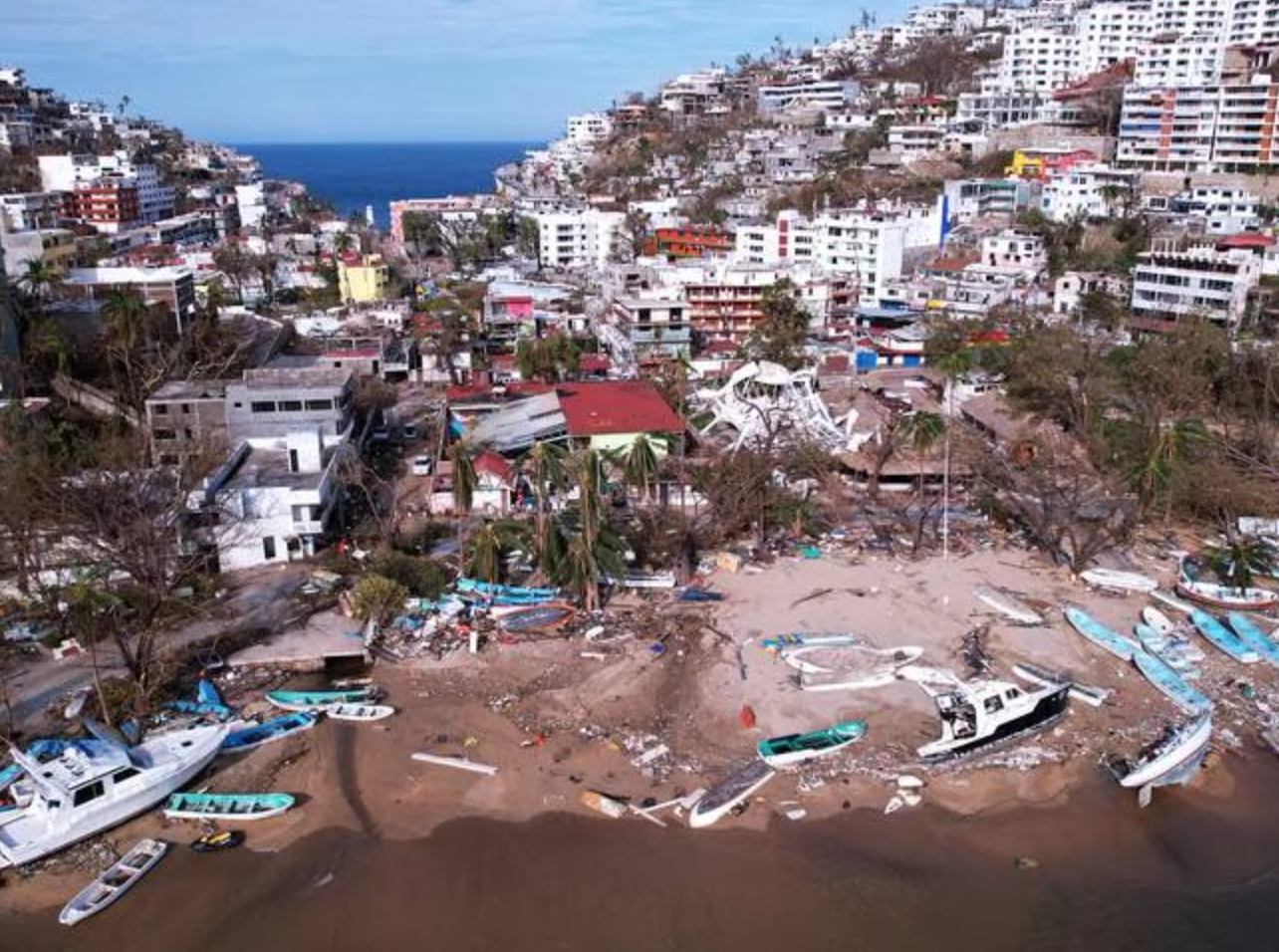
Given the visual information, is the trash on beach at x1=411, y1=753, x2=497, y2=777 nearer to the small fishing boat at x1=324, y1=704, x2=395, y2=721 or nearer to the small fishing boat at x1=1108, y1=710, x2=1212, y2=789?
the small fishing boat at x1=324, y1=704, x2=395, y2=721

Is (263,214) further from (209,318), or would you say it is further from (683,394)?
(683,394)

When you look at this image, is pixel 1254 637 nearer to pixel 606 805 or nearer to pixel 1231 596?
pixel 1231 596

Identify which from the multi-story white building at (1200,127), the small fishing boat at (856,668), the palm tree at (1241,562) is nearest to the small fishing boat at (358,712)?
the small fishing boat at (856,668)

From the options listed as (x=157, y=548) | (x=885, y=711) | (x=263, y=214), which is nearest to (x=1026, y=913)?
(x=885, y=711)

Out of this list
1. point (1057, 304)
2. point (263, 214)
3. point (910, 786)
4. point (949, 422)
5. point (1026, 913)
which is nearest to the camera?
point (1026, 913)

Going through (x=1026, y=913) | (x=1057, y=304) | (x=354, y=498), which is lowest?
(x=1026, y=913)

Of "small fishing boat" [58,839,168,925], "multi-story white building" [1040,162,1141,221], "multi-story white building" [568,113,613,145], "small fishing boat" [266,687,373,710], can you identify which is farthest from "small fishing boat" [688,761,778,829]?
"multi-story white building" [568,113,613,145]

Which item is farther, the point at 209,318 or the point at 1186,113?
the point at 1186,113

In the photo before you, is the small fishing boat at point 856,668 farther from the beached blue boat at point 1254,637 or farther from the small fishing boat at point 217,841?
the small fishing boat at point 217,841
